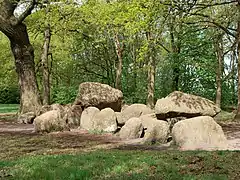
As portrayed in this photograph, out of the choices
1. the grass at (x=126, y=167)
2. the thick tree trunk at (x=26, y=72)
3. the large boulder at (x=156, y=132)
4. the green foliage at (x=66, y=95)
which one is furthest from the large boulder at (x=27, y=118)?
the green foliage at (x=66, y=95)

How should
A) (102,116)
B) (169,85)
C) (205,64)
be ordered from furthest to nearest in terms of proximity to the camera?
(169,85) → (205,64) → (102,116)

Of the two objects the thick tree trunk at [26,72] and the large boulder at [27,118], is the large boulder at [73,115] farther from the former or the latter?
the thick tree trunk at [26,72]

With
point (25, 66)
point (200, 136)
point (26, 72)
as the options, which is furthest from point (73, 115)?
point (200, 136)

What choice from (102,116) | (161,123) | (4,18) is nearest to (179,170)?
(161,123)

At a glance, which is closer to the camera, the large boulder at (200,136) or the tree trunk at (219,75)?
the large boulder at (200,136)

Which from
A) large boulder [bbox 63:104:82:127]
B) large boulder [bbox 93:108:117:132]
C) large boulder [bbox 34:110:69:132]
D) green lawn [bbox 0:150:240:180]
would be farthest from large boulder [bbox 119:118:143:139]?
green lawn [bbox 0:150:240:180]

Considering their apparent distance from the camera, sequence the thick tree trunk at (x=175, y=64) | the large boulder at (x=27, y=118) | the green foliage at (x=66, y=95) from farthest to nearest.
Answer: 1. the green foliage at (x=66, y=95)
2. the thick tree trunk at (x=175, y=64)
3. the large boulder at (x=27, y=118)

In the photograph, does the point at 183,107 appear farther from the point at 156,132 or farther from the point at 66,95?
the point at 66,95

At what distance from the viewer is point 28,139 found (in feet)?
44.0

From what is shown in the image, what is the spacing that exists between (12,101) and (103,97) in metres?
35.6

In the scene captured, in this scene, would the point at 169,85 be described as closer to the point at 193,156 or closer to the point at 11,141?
the point at 11,141

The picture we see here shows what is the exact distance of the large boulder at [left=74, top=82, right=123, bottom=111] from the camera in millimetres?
18297

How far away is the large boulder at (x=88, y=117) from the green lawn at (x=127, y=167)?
788cm

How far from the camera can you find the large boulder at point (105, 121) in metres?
16.0
